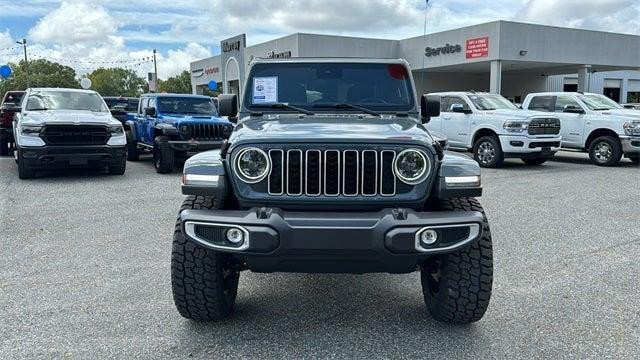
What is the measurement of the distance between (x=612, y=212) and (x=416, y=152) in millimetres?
5540

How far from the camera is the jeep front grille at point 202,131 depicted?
36.0 feet

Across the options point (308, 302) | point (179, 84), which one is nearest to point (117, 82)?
point (179, 84)

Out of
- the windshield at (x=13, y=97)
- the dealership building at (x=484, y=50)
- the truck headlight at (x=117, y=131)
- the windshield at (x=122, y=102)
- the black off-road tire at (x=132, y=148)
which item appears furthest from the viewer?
the dealership building at (x=484, y=50)

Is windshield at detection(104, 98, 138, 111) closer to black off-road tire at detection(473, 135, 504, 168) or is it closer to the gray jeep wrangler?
black off-road tire at detection(473, 135, 504, 168)

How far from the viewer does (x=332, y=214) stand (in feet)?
10.0

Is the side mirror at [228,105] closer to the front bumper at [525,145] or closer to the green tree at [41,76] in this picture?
the front bumper at [525,145]

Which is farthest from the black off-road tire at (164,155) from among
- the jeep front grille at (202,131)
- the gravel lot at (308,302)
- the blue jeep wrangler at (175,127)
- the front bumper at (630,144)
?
the front bumper at (630,144)

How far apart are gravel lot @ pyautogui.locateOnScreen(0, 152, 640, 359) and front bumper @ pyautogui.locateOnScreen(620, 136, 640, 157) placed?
19.9 feet

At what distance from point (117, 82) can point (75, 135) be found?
362ft

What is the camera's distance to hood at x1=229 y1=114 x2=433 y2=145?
320 centimetres

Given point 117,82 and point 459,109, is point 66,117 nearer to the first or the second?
point 459,109

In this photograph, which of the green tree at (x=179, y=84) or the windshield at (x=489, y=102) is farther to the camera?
the green tree at (x=179, y=84)

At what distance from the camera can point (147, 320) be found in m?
3.69

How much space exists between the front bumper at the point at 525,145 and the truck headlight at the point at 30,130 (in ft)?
31.4
